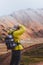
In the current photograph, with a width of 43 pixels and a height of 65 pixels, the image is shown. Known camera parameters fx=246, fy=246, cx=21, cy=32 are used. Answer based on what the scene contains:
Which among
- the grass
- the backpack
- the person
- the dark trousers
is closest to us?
the backpack

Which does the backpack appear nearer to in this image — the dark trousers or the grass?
the dark trousers

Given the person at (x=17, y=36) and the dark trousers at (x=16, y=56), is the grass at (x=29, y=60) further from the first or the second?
the person at (x=17, y=36)

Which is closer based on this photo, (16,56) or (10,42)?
(10,42)

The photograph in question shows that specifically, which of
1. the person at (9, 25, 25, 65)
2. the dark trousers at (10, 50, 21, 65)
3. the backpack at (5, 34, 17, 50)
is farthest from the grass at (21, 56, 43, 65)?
the backpack at (5, 34, 17, 50)

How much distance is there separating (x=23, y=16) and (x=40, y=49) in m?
11.3

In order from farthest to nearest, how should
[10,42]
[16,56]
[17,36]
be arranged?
[16,56], [17,36], [10,42]

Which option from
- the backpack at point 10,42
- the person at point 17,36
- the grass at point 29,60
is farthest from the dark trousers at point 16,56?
the grass at point 29,60

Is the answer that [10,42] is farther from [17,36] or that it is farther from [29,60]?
[29,60]

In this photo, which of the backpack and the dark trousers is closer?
the backpack

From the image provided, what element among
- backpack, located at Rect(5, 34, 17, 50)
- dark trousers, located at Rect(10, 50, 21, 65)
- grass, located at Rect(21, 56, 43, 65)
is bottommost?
grass, located at Rect(21, 56, 43, 65)

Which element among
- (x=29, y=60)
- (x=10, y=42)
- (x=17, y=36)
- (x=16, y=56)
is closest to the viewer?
(x=10, y=42)

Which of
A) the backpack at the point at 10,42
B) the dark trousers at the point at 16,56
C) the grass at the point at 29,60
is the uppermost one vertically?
the backpack at the point at 10,42

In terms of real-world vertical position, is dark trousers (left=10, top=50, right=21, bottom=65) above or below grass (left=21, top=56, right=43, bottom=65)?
above

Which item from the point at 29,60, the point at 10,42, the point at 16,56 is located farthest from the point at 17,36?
the point at 29,60
